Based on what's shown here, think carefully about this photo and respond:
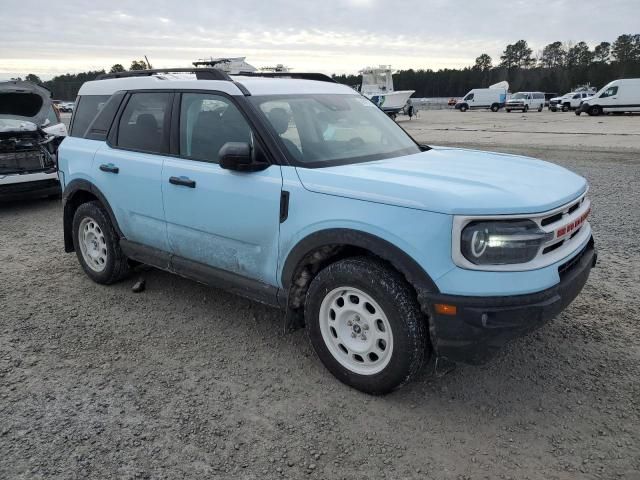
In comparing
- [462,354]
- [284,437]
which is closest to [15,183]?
[284,437]

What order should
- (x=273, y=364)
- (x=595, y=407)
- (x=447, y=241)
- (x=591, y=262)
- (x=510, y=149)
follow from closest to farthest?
(x=447, y=241)
(x=595, y=407)
(x=591, y=262)
(x=273, y=364)
(x=510, y=149)

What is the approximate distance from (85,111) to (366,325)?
366 centimetres

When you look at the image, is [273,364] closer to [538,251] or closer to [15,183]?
[538,251]

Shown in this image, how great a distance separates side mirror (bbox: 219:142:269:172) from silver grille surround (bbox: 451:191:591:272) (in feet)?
4.57

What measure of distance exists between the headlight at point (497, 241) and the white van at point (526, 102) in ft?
170

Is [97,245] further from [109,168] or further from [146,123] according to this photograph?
[146,123]

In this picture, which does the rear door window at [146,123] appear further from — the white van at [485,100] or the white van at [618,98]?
the white van at [485,100]

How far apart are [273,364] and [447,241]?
1.59 metres

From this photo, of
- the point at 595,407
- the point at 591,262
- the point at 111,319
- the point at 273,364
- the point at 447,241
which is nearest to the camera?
the point at 447,241

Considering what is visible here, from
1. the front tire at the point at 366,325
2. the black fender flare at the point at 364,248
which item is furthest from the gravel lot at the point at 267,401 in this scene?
the black fender flare at the point at 364,248

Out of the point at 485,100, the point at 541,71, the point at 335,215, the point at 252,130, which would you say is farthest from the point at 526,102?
the point at 541,71

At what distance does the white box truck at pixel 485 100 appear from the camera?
2095 inches

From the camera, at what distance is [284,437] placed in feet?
9.34

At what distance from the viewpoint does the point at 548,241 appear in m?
2.85
